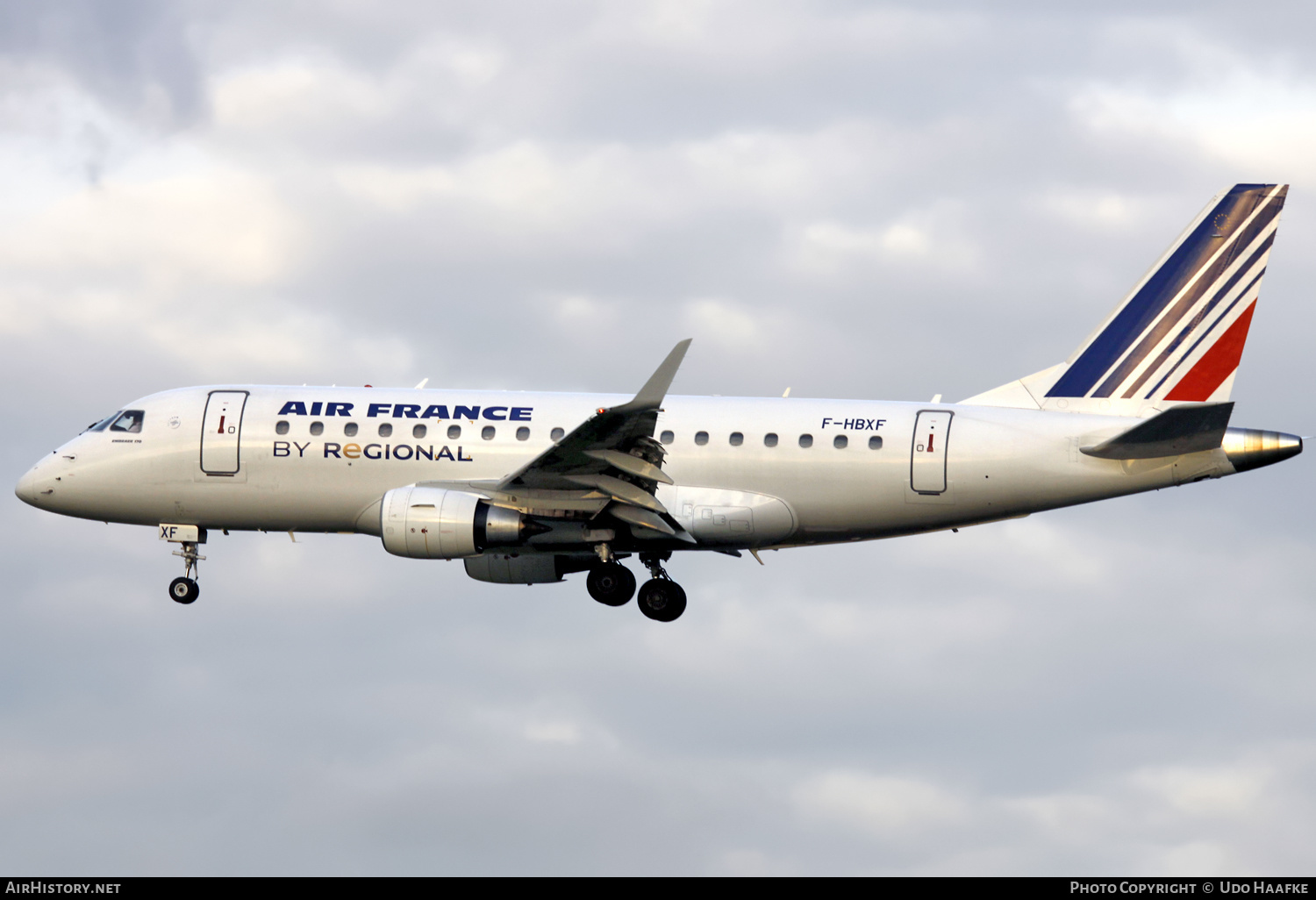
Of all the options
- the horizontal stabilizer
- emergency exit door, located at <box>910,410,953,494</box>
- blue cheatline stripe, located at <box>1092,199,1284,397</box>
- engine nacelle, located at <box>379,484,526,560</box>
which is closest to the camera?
the horizontal stabilizer

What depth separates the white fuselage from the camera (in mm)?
35969

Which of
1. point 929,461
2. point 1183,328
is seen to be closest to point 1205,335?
point 1183,328

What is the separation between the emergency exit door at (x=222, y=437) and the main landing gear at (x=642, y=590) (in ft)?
29.6

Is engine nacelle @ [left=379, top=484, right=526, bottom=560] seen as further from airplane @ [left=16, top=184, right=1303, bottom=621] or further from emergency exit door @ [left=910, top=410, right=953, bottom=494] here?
emergency exit door @ [left=910, top=410, right=953, bottom=494]

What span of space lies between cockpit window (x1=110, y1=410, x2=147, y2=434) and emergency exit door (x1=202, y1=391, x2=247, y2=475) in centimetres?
190

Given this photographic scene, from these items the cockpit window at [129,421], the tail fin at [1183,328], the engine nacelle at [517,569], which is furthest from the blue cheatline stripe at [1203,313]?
the cockpit window at [129,421]

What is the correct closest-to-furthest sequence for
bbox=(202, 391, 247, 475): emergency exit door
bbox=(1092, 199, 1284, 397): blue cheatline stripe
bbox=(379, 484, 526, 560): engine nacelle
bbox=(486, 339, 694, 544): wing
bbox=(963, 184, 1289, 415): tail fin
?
1. bbox=(486, 339, 694, 544): wing
2. bbox=(379, 484, 526, 560): engine nacelle
3. bbox=(963, 184, 1289, 415): tail fin
4. bbox=(1092, 199, 1284, 397): blue cheatline stripe
5. bbox=(202, 391, 247, 475): emergency exit door

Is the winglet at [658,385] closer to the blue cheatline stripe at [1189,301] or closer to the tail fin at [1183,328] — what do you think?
the tail fin at [1183,328]

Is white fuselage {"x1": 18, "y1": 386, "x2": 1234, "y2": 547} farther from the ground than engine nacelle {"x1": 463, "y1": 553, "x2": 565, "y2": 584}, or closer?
farther from the ground

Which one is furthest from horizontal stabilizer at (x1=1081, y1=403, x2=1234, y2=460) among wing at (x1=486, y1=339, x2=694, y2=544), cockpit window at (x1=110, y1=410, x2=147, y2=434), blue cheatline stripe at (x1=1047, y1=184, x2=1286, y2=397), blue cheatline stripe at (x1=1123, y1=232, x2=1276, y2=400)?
cockpit window at (x1=110, y1=410, x2=147, y2=434)

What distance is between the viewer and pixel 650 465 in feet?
112

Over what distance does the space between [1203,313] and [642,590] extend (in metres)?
14.7

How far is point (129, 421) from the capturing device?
3956cm

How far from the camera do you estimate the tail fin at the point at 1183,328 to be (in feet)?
122
